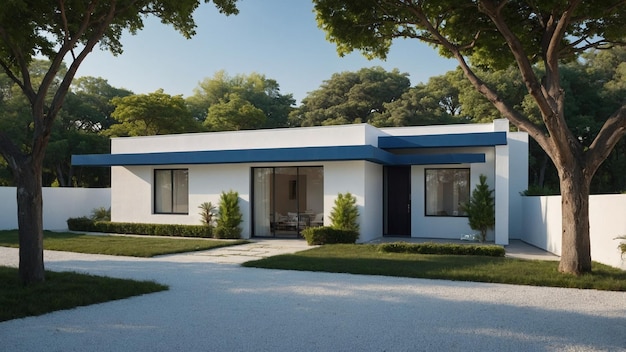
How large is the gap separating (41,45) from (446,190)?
12688 mm

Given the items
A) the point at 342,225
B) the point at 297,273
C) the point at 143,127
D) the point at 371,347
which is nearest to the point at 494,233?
the point at 342,225

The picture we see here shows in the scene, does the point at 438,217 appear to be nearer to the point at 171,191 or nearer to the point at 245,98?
the point at 171,191

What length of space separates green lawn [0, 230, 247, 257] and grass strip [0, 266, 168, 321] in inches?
157

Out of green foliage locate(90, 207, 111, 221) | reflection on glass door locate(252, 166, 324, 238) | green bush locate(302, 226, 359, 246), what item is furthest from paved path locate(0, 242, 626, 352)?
green foliage locate(90, 207, 111, 221)

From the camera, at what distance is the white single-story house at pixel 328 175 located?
52.4 ft

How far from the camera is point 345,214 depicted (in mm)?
15664

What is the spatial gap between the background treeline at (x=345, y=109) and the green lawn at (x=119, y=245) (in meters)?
17.5

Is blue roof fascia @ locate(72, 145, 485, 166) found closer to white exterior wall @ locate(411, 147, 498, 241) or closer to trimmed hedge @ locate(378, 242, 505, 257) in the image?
white exterior wall @ locate(411, 147, 498, 241)

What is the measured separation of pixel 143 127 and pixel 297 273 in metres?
27.8

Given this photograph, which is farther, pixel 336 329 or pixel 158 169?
pixel 158 169

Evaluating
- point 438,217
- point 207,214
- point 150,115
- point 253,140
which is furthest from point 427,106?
point 207,214

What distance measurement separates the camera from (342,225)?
15602mm

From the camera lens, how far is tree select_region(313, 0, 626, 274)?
929 centimetres

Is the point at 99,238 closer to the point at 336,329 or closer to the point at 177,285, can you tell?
the point at 177,285
